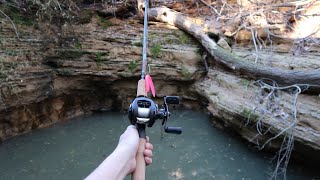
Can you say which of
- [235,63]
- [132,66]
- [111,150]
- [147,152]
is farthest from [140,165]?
[132,66]

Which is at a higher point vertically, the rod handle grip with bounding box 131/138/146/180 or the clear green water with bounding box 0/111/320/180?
the rod handle grip with bounding box 131/138/146/180

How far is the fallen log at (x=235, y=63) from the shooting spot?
2.91 m

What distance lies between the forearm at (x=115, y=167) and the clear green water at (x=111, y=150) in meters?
1.86

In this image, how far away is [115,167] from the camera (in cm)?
121

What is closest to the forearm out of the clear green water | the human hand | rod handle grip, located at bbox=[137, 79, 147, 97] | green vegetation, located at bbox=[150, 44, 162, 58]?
the human hand

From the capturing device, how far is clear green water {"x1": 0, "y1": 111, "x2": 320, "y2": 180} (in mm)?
3074

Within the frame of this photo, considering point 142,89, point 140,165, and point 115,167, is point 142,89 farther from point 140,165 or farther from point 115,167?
point 115,167

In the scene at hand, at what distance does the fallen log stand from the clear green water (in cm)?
91

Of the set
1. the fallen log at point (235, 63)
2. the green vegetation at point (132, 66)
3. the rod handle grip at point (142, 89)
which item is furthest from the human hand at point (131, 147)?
the green vegetation at point (132, 66)

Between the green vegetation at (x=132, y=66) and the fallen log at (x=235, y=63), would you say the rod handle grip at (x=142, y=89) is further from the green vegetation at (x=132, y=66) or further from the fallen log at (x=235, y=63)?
the green vegetation at (x=132, y=66)

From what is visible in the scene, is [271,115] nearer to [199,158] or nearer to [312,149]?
[312,149]

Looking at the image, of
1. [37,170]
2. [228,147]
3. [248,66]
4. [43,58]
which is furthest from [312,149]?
[43,58]

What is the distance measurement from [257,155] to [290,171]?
0.40 metres

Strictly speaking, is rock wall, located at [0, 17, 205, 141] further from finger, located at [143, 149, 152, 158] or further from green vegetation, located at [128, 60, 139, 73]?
finger, located at [143, 149, 152, 158]
